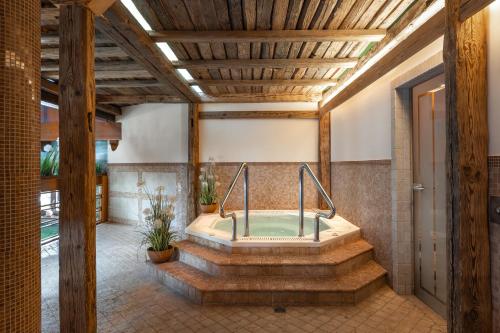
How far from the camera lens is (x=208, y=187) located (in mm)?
4598

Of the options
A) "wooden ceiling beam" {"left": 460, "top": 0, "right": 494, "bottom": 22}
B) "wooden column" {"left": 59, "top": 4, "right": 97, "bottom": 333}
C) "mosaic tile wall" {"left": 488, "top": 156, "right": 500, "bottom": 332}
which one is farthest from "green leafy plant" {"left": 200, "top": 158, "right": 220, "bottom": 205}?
"wooden ceiling beam" {"left": 460, "top": 0, "right": 494, "bottom": 22}

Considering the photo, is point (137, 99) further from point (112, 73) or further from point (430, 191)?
point (430, 191)

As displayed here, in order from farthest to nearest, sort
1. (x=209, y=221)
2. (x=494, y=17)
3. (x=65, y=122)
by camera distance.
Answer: (x=209, y=221)
(x=65, y=122)
(x=494, y=17)

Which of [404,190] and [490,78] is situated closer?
[490,78]

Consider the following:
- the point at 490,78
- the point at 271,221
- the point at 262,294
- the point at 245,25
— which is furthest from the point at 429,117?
the point at 271,221

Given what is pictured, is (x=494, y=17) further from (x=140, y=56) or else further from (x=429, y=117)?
(x=140, y=56)

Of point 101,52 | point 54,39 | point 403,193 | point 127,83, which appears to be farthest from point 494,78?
point 127,83

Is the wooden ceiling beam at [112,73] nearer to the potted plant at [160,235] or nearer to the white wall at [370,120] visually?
the potted plant at [160,235]

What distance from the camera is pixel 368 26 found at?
8.11ft

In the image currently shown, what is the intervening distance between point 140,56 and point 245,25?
1164 millimetres

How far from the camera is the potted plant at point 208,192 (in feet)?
14.8

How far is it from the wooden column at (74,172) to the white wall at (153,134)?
334 cm

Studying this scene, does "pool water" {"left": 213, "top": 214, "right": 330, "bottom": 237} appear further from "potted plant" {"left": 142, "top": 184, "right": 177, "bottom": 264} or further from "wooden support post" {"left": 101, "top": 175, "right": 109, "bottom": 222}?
"wooden support post" {"left": 101, "top": 175, "right": 109, "bottom": 222}

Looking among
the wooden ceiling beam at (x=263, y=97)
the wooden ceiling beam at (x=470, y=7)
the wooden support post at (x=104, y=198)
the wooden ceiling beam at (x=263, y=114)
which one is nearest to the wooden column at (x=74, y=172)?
the wooden ceiling beam at (x=470, y=7)
